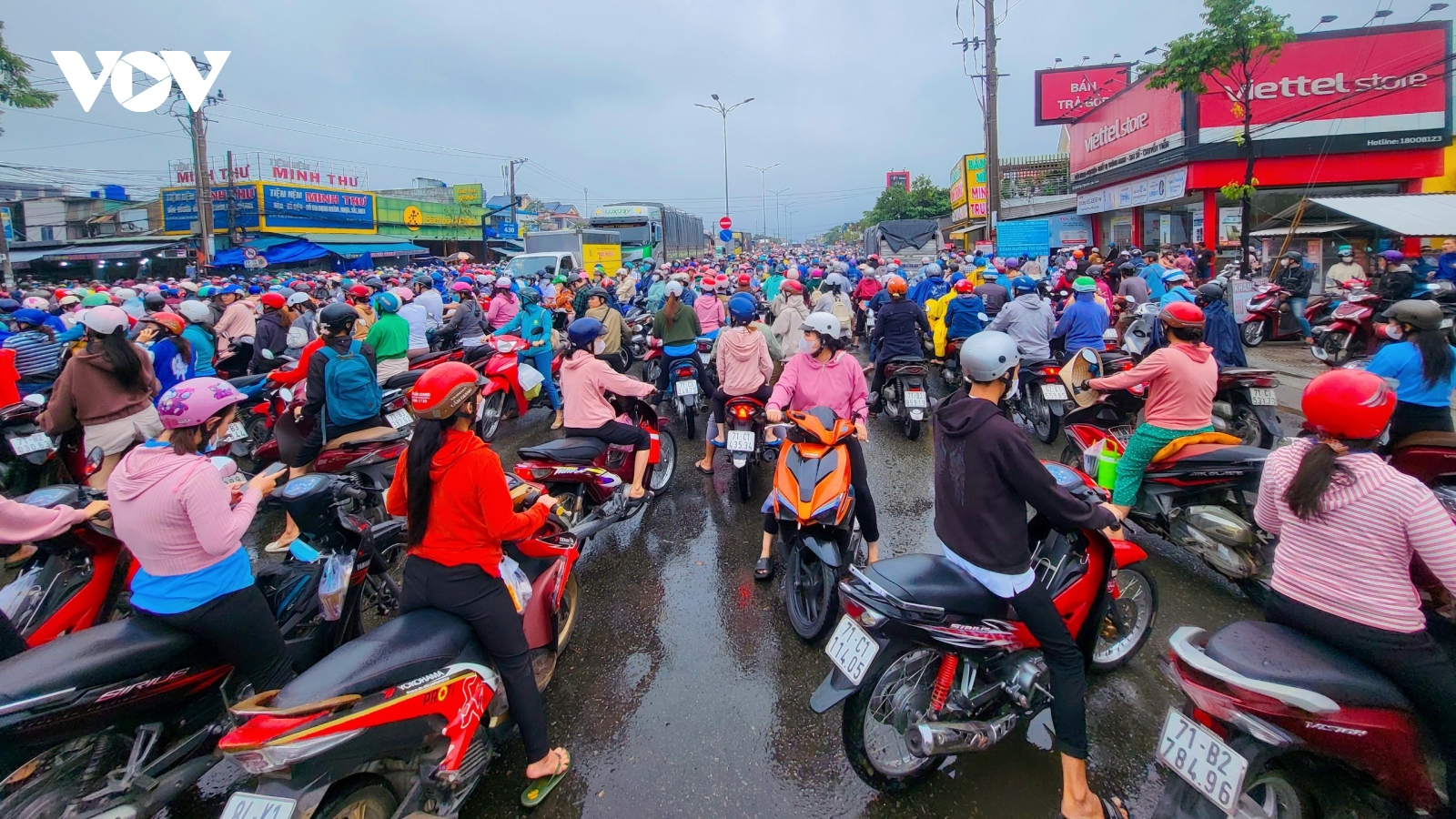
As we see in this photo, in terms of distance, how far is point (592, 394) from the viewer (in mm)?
5387

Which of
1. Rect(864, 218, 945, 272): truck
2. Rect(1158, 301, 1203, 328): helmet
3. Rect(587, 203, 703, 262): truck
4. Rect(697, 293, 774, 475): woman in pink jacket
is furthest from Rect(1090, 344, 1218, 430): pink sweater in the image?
Rect(587, 203, 703, 262): truck

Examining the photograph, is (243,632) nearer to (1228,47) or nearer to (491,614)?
(491,614)

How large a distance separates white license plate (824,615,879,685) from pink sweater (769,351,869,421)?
220 centimetres


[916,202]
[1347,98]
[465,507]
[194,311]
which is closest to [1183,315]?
[465,507]

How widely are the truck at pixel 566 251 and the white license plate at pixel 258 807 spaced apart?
55.3 feet

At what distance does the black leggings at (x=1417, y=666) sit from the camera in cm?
215

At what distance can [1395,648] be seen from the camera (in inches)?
85.6

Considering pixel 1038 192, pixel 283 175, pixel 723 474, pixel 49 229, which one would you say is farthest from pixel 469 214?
pixel 723 474

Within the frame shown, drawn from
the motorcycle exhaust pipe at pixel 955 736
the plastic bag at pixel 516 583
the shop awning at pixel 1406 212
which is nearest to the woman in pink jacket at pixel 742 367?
the plastic bag at pixel 516 583

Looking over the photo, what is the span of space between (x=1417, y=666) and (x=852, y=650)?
1670mm

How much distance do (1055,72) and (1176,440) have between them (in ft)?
118

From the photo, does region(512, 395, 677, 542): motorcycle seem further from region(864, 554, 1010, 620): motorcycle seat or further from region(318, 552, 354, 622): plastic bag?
region(864, 554, 1010, 620): motorcycle seat

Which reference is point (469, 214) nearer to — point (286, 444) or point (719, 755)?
point (286, 444)

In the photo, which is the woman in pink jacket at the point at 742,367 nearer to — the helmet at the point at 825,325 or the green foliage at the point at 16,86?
the helmet at the point at 825,325
